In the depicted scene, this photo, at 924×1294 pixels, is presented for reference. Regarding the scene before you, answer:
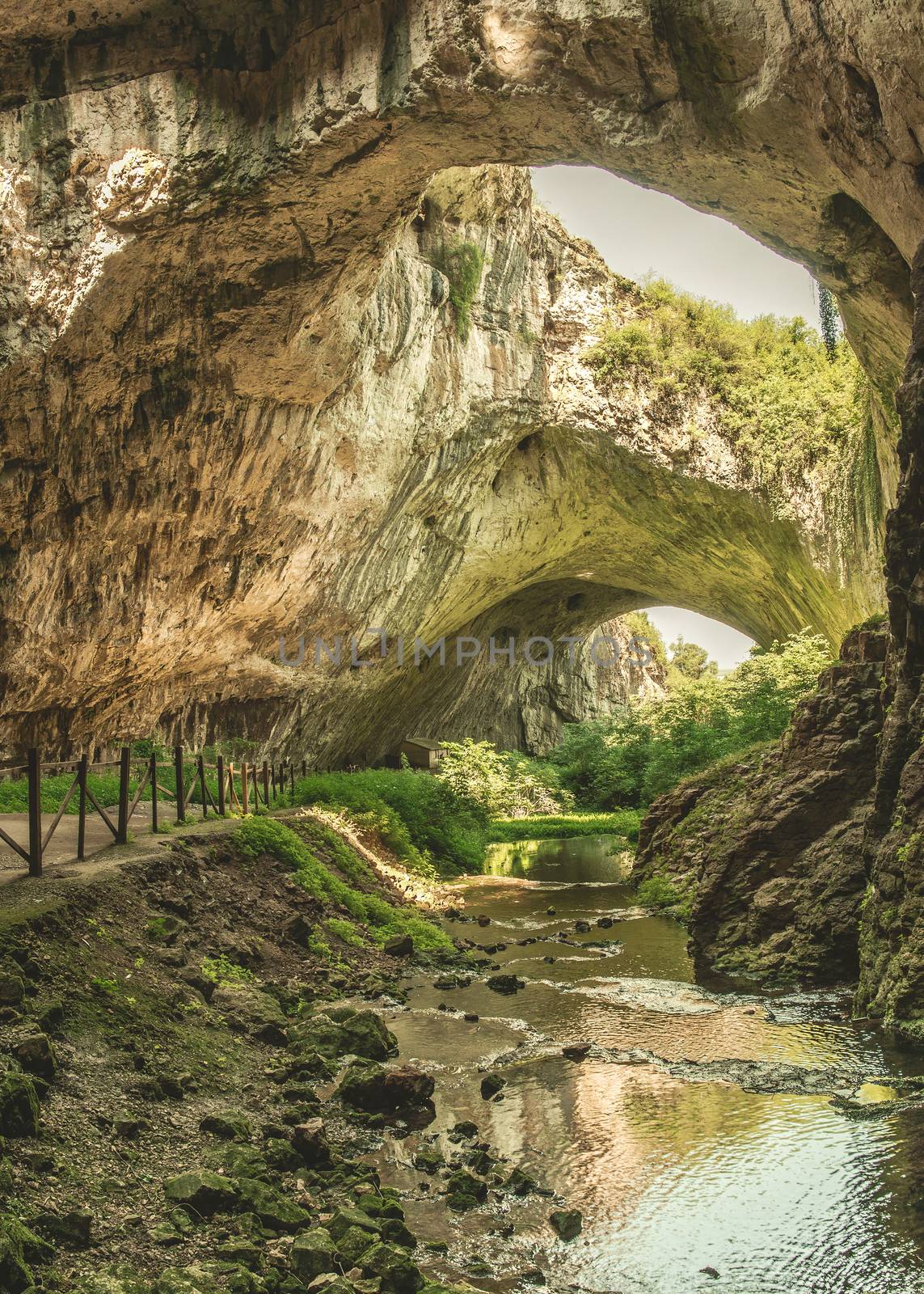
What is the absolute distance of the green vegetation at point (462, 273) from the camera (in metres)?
18.3

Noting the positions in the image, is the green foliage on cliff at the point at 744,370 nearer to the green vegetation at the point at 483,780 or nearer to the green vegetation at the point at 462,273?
the green vegetation at the point at 462,273

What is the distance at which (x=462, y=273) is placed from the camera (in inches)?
729

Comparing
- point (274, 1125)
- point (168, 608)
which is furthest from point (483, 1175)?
point (168, 608)

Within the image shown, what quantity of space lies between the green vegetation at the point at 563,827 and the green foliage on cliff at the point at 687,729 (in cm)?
103

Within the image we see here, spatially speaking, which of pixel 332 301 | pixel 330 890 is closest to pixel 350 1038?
pixel 330 890

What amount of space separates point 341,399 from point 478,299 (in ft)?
16.6

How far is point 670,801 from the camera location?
1439cm

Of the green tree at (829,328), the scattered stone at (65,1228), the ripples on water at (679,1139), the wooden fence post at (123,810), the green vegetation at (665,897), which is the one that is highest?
the green tree at (829,328)

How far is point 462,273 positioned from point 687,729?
11.5 meters

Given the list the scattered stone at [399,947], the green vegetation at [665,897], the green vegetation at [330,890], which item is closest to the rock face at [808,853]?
the green vegetation at [665,897]

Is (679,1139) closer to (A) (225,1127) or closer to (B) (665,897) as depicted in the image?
(A) (225,1127)

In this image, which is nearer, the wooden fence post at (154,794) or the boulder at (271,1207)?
the boulder at (271,1207)

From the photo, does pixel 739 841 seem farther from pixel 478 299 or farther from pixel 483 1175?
pixel 478 299

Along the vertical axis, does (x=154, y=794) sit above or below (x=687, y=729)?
below
